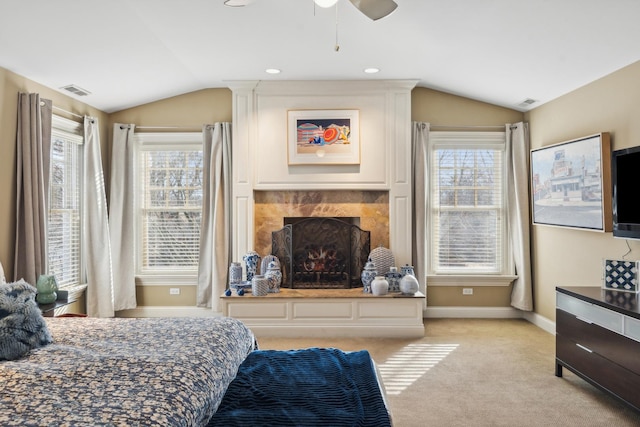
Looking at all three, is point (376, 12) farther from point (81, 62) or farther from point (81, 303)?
point (81, 303)

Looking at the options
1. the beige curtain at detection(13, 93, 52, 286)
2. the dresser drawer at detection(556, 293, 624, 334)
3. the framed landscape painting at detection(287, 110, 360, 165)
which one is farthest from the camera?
the framed landscape painting at detection(287, 110, 360, 165)

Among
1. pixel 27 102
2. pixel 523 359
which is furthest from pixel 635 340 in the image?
pixel 27 102

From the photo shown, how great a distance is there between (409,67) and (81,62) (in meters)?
3.07

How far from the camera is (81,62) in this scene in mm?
4156

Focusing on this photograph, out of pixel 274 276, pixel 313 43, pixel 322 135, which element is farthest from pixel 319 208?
pixel 313 43

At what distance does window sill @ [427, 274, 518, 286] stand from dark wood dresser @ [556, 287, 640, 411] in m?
1.87

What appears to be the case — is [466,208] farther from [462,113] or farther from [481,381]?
[481,381]

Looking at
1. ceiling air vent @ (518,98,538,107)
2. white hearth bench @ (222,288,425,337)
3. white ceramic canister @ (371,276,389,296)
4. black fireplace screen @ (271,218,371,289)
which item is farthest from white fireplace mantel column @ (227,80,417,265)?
ceiling air vent @ (518,98,538,107)

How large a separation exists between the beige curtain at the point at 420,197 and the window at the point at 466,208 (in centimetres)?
23

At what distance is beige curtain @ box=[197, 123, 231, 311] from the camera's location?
18.0 feet

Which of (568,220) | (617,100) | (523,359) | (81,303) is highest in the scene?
(617,100)

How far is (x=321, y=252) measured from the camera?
17.6 ft

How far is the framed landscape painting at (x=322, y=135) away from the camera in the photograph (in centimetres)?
527

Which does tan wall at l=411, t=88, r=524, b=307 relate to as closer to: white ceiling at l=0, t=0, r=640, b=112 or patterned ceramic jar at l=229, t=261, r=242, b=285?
white ceiling at l=0, t=0, r=640, b=112
